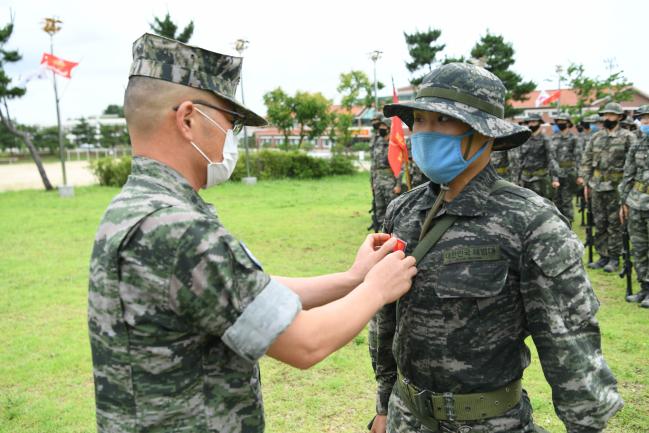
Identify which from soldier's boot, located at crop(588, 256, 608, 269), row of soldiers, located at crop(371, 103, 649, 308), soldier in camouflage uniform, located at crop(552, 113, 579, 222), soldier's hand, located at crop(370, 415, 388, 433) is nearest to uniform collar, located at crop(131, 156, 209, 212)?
soldier's hand, located at crop(370, 415, 388, 433)

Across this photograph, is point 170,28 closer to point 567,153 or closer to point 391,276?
point 567,153

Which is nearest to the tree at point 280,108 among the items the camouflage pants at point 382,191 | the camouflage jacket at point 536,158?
the camouflage pants at point 382,191

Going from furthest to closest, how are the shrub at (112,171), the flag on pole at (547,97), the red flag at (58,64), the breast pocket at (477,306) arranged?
the flag on pole at (547,97) < the shrub at (112,171) < the red flag at (58,64) < the breast pocket at (477,306)

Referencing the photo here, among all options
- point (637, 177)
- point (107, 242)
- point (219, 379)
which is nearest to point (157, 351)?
point (219, 379)

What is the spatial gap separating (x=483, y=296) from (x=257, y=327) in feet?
2.83

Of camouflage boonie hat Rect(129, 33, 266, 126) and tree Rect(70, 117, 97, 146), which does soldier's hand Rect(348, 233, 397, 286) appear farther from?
tree Rect(70, 117, 97, 146)

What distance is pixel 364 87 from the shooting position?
137 ft

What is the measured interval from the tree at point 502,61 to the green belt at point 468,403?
2731cm

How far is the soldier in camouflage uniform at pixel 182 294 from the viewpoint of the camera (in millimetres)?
1359

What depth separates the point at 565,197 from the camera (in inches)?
447

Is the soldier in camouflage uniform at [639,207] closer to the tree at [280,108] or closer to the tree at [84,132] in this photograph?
Answer: the tree at [280,108]

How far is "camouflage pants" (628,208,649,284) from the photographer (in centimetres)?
637

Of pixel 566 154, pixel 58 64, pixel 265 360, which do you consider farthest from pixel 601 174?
pixel 58 64

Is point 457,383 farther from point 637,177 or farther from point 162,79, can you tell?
point 637,177
